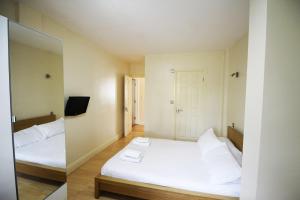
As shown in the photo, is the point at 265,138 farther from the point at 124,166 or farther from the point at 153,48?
the point at 153,48

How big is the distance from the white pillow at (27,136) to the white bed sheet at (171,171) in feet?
3.08

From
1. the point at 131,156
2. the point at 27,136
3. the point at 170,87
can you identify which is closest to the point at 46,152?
the point at 27,136

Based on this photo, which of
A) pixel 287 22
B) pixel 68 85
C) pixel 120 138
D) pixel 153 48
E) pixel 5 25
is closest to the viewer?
pixel 287 22

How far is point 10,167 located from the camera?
123cm

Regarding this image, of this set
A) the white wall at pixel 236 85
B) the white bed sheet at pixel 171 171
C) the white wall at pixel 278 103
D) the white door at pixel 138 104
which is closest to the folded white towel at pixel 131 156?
the white bed sheet at pixel 171 171

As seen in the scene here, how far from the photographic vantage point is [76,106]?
2604 millimetres

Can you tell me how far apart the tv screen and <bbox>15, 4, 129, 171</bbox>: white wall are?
125 millimetres

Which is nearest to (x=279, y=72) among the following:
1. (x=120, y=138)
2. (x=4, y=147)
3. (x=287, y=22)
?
(x=287, y=22)

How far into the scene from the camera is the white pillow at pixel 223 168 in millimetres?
1607

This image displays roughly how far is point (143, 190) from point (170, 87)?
106 inches

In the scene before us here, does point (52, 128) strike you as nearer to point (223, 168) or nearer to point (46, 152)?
point (46, 152)

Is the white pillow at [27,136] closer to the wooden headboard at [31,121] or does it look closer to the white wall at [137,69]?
the wooden headboard at [31,121]

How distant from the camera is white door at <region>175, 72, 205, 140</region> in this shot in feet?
12.4

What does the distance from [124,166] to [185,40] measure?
2.54 meters
